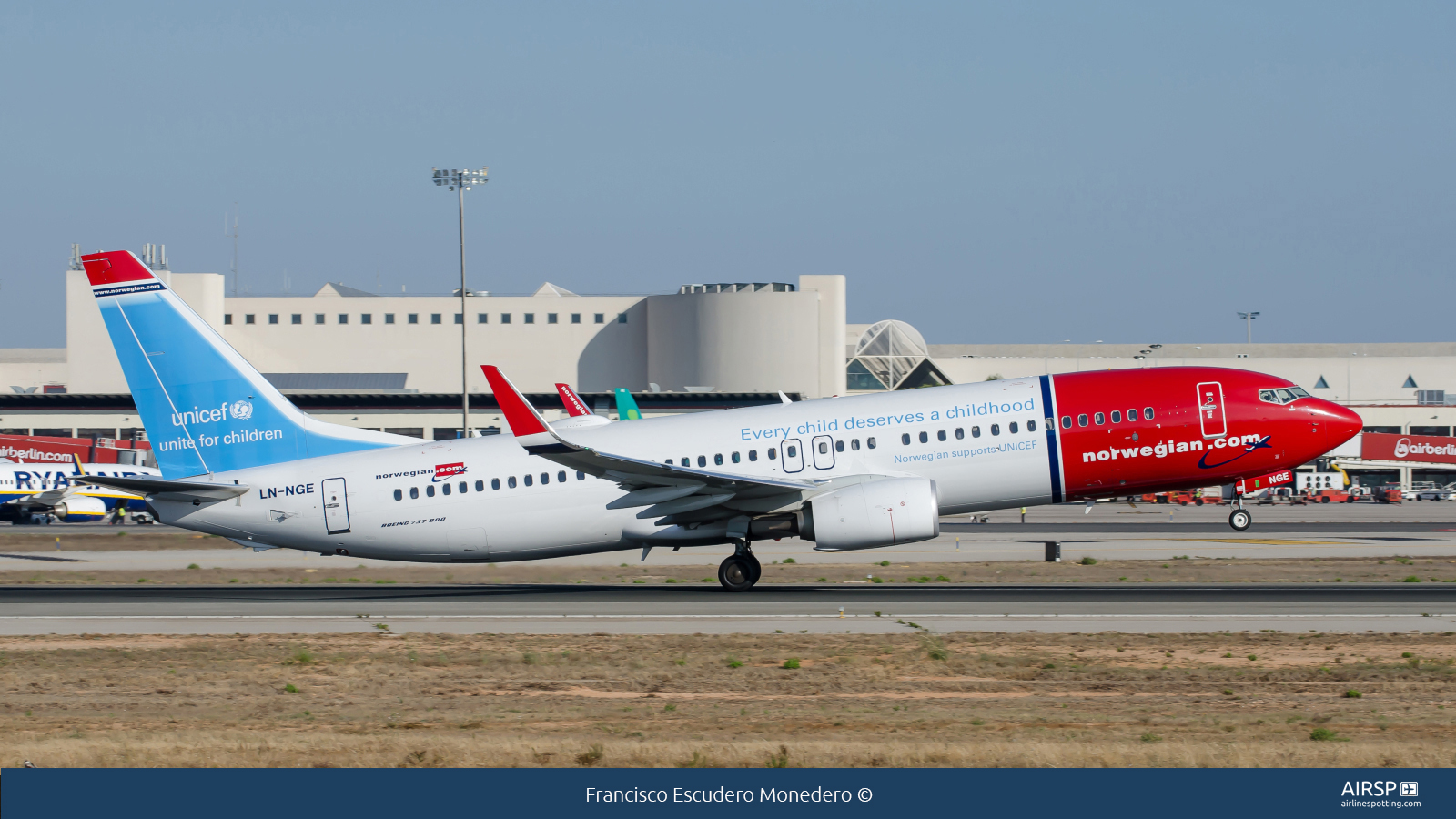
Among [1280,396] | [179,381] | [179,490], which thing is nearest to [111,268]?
[179,381]

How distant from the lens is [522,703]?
1642cm

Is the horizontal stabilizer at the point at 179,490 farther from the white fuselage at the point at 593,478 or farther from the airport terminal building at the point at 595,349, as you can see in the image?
the airport terminal building at the point at 595,349

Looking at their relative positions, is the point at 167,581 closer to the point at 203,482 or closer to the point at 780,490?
the point at 203,482

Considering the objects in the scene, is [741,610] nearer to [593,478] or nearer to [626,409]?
[593,478]

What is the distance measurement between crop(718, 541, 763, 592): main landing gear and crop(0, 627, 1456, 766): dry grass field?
740 cm

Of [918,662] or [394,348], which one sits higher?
[394,348]

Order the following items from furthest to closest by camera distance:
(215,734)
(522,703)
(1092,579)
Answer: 1. (1092,579)
2. (522,703)
3. (215,734)

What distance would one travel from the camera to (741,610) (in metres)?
25.6

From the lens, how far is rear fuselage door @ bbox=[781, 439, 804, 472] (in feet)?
94.5

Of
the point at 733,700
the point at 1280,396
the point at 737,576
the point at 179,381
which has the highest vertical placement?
the point at 179,381

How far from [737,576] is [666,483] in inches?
117

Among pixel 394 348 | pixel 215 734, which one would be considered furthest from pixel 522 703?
pixel 394 348

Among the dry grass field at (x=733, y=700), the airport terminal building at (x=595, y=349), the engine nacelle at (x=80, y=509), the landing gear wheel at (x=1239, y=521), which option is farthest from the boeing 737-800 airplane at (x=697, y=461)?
the airport terminal building at (x=595, y=349)

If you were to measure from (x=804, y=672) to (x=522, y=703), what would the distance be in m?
4.23
